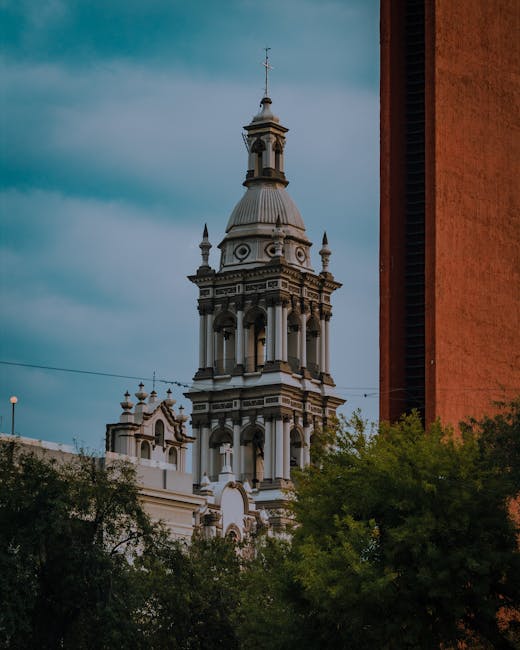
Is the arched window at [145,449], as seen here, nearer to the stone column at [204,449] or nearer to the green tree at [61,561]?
the stone column at [204,449]

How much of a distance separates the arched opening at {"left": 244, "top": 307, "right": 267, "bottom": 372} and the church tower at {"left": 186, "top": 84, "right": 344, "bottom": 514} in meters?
0.06

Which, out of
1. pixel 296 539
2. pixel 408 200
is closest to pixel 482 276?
pixel 408 200

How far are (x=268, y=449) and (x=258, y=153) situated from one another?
21252 millimetres

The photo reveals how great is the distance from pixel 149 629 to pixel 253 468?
58.4 meters

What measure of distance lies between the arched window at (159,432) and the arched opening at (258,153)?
24284mm

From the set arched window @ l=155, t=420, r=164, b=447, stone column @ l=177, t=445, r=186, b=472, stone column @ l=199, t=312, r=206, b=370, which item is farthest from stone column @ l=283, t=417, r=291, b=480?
arched window @ l=155, t=420, r=164, b=447

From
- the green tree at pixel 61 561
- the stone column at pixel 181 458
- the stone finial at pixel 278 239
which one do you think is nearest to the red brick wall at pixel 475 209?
the green tree at pixel 61 561

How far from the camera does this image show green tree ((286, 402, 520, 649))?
52406 mm

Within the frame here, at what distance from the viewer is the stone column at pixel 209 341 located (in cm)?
12212

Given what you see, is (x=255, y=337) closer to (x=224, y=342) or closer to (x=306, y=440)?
(x=224, y=342)

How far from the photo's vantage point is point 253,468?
119875 millimetres

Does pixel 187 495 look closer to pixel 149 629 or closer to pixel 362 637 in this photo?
pixel 149 629

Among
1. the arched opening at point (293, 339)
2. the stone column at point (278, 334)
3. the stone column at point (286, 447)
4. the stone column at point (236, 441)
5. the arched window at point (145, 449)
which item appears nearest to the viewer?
the arched window at point (145, 449)

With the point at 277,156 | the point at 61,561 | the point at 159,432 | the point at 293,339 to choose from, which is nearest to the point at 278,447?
the point at 293,339
